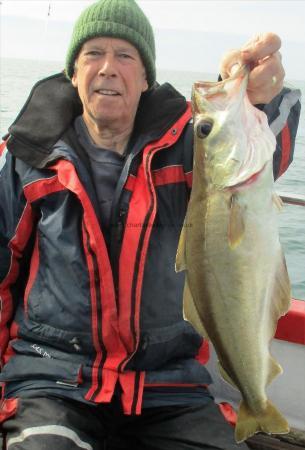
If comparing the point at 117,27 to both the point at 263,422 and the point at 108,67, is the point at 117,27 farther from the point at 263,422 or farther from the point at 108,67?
the point at 263,422

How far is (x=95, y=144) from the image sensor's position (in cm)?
319

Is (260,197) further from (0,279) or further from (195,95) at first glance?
(0,279)

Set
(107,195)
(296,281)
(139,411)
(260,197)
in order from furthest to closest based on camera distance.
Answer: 1. (296,281)
2. (107,195)
3. (139,411)
4. (260,197)

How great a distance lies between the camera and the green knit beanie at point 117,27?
307 centimetres

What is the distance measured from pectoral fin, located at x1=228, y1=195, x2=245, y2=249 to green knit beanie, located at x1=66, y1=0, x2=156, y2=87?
4.43 ft

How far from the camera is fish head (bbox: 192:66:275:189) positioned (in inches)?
86.6

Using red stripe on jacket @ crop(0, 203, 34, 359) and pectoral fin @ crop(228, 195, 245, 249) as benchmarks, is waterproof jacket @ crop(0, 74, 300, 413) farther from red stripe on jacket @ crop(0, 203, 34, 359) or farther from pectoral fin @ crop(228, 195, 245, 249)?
pectoral fin @ crop(228, 195, 245, 249)

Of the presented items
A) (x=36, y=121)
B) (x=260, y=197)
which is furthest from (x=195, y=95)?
(x=36, y=121)

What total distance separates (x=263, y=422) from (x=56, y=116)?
1.95 metres

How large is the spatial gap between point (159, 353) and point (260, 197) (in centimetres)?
109

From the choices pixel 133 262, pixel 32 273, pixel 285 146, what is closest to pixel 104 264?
pixel 133 262

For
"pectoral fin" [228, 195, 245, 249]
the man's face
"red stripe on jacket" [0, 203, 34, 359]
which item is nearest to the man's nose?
the man's face

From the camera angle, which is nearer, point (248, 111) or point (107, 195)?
point (248, 111)

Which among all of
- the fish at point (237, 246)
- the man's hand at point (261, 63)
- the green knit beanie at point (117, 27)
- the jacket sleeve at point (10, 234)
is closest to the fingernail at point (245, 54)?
the man's hand at point (261, 63)
